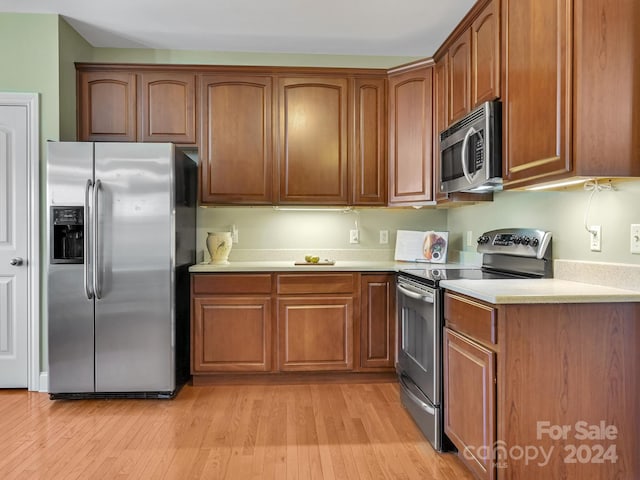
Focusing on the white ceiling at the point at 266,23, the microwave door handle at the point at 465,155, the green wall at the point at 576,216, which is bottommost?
the green wall at the point at 576,216

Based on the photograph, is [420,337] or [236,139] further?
[236,139]

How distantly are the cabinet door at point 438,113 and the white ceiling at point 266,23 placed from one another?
1.20 ft

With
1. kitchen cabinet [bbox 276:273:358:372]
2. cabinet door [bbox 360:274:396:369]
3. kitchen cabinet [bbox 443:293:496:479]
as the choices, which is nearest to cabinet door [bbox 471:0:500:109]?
kitchen cabinet [bbox 443:293:496:479]

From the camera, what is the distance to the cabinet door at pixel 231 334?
317 centimetres

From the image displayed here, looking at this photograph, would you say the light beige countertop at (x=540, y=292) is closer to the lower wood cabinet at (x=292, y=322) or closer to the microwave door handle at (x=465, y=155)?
the microwave door handle at (x=465, y=155)

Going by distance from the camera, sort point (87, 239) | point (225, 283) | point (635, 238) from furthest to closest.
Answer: point (225, 283) < point (87, 239) < point (635, 238)

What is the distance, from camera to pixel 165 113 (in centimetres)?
334

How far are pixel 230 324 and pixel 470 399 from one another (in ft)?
5.98

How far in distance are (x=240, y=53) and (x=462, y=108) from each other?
1.91 meters

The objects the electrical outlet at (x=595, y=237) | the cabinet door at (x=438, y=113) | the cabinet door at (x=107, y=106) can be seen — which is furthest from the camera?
the cabinet door at (x=107, y=106)

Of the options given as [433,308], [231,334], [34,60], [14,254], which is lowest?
[231,334]

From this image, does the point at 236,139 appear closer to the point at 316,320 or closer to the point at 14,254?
the point at 316,320

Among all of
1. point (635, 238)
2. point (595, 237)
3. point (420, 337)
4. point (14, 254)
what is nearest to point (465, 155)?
point (595, 237)

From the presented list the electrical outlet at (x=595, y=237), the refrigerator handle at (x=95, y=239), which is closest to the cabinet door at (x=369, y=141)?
the electrical outlet at (x=595, y=237)
